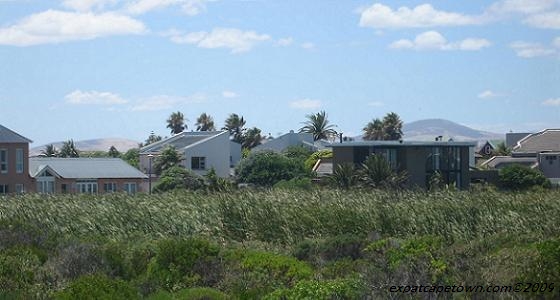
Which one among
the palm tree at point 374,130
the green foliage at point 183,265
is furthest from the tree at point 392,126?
the green foliage at point 183,265

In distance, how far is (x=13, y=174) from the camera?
69750 mm

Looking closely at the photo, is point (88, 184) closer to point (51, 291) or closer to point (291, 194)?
point (291, 194)

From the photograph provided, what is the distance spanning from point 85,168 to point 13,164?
6393 millimetres

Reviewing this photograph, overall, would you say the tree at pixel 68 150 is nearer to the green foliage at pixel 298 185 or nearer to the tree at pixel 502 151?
the tree at pixel 502 151

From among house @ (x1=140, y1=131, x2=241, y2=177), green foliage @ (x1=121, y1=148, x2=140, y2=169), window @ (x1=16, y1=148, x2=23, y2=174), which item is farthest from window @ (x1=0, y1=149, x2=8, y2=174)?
green foliage @ (x1=121, y1=148, x2=140, y2=169)

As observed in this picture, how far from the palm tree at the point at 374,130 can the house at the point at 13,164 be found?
169 ft

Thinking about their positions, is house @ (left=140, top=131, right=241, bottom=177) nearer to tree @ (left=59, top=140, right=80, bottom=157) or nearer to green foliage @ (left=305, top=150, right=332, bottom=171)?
green foliage @ (left=305, top=150, right=332, bottom=171)


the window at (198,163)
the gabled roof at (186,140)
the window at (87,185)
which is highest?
the gabled roof at (186,140)

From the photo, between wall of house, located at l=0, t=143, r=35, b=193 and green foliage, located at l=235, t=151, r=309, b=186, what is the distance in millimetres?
16280

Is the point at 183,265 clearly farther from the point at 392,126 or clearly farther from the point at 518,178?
the point at 392,126

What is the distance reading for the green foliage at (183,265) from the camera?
56.2 feet

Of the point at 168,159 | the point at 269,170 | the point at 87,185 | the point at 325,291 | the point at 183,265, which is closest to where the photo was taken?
the point at 325,291

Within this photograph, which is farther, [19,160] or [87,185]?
[87,185]

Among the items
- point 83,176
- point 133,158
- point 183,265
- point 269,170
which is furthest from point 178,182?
point 183,265
